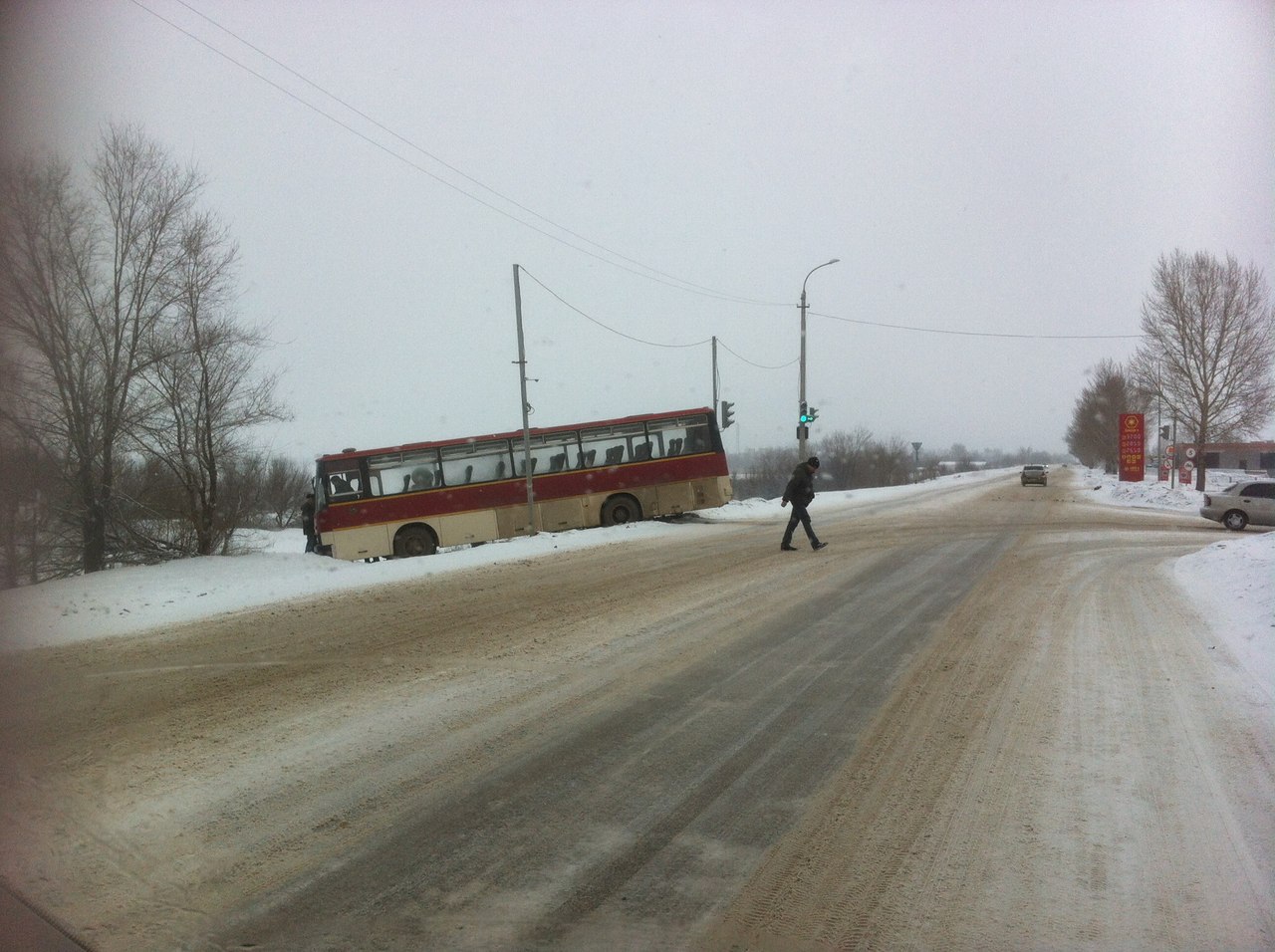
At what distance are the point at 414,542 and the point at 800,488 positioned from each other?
12015 mm

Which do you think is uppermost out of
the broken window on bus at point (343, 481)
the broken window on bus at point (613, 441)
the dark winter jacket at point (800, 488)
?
the broken window on bus at point (613, 441)

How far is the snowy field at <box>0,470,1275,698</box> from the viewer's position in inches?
347

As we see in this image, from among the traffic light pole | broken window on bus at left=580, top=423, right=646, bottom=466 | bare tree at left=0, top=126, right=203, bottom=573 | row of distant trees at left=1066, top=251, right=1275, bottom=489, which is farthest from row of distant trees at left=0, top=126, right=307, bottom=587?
row of distant trees at left=1066, top=251, right=1275, bottom=489

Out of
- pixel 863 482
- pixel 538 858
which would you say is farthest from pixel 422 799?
pixel 863 482

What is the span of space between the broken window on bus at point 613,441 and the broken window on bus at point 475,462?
2.43m

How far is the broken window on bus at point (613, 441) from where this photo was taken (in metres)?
24.2

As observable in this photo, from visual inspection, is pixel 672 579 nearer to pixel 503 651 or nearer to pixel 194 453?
pixel 503 651

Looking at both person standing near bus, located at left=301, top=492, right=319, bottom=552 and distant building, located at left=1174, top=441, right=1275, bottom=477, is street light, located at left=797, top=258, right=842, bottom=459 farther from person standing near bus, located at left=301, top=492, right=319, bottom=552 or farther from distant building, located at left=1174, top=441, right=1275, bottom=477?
distant building, located at left=1174, top=441, right=1275, bottom=477

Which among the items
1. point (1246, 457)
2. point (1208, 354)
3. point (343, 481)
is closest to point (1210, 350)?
point (1208, 354)

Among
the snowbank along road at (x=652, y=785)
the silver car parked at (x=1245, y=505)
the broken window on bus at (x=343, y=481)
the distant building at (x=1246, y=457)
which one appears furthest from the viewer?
the distant building at (x=1246, y=457)

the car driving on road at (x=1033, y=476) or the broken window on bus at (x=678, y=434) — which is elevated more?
the broken window on bus at (x=678, y=434)

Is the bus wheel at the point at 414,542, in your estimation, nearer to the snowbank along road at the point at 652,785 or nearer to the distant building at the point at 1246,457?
the snowbank along road at the point at 652,785

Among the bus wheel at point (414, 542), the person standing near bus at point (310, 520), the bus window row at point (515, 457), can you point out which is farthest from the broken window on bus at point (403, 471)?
the person standing near bus at point (310, 520)

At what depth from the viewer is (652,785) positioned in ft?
15.0
